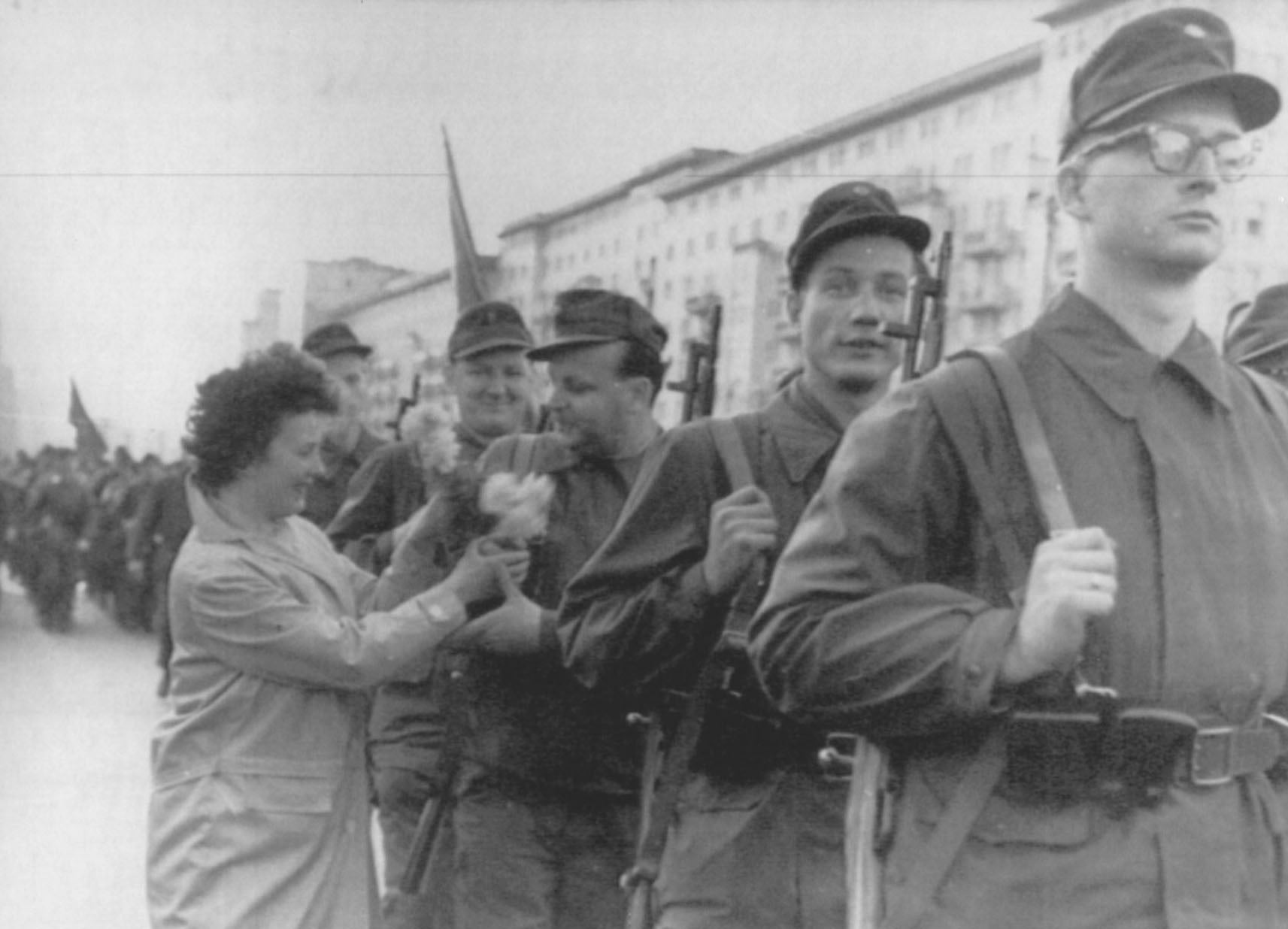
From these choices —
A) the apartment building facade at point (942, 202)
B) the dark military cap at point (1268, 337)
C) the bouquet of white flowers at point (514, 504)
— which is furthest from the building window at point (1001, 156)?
the bouquet of white flowers at point (514, 504)

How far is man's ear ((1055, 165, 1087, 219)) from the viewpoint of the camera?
8.32 ft

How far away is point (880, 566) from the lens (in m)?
2.38

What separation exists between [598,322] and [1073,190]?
6.56ft

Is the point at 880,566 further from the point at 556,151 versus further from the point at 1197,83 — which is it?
the point at 556,151

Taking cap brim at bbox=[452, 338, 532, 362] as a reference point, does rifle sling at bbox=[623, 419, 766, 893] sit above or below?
below

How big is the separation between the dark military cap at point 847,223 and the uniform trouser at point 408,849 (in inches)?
64.2

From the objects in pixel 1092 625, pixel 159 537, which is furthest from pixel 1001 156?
pixel 159 537

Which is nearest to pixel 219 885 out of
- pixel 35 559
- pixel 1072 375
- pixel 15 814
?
pixel 1072 375

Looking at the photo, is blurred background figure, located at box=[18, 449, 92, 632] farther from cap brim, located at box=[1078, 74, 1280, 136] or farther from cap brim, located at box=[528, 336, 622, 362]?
cap brim, located at box=[1078, 74, 1280, 136]

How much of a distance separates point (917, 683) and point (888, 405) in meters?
0.36

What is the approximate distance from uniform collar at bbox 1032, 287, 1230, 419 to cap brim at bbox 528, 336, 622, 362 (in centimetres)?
200

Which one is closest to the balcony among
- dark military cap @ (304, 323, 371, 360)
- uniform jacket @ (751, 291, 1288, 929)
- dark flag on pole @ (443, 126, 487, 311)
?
dark flag on pole @ (443, 126, 487, 311)

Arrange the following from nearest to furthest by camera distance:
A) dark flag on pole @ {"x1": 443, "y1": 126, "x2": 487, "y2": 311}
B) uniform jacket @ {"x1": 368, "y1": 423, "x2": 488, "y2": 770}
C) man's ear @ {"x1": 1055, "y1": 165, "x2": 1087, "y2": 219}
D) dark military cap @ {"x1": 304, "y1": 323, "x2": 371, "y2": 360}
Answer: man's ear @ {"x1": 1055, "y1": 165, "x2": 1087, "y2": 219}, uniform jacket @ {"x1": 368, "y1": 423, "x2": 488, "y2": 770}, dark flag on pole @ {"x1": 443, "y1": 126, "x2": 487, "y2": 311}, dark military cap @ {"x1": 304, "y1": 323, "x2": 371, "y2": 360}

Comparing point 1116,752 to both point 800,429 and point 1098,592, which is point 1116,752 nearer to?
point 1098,592
